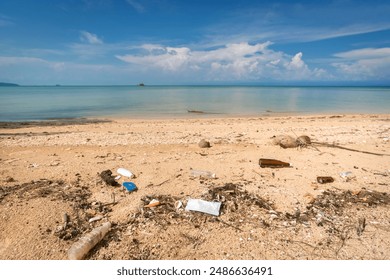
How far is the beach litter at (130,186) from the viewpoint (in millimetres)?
3732

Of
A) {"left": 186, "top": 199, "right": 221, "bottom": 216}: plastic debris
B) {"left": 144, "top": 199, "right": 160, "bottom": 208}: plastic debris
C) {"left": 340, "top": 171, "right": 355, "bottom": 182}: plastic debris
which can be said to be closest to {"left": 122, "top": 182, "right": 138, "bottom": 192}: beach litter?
{"left": 144, "top": 199, "right": 160, "bottom": 208}: plastic debris

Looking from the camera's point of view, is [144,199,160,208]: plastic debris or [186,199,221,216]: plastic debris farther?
[144,199,160,208]: plastic debris

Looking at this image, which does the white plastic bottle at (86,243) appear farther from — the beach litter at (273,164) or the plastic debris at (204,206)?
the beach litter at (273,164)

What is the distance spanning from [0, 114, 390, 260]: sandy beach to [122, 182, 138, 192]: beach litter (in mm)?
61

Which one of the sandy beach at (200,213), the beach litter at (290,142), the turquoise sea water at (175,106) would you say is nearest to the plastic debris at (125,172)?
the sandy beach at (200,213)

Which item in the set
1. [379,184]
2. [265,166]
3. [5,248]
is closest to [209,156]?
[265,166]

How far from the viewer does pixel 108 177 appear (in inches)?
158

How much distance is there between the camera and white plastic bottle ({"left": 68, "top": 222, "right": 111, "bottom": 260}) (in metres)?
2.40

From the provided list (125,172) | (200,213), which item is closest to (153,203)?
(200,213)

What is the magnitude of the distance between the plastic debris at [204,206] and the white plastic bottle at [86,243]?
1088 mm

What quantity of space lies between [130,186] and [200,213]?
1.34 metres

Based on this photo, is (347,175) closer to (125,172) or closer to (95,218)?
(125,172)

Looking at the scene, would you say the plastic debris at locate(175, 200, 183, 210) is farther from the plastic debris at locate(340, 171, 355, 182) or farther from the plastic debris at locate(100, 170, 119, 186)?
the plastic debris at locate(340, 171, 355, 182)
